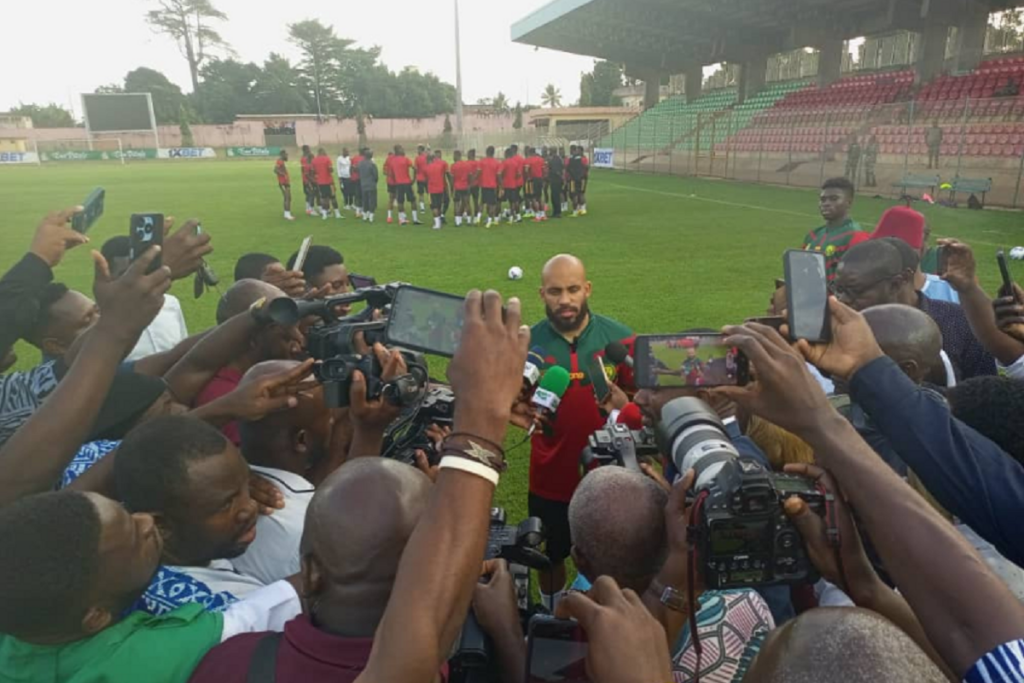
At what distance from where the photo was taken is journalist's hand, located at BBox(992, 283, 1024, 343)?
304 cm

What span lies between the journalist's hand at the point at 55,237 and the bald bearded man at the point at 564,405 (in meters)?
2.09

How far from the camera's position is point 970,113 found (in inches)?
782

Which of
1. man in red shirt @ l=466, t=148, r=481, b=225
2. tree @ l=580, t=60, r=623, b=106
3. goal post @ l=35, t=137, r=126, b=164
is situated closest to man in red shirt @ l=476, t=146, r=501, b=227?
man in red shirt @ l=466, t=148, r=481, b=225

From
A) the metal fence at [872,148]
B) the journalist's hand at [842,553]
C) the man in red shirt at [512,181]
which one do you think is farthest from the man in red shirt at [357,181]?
the journalist's hand at [842,553]

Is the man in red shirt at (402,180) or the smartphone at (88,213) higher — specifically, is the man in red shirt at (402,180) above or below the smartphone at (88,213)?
below

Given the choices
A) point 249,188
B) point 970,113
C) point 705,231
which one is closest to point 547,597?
point 705,231

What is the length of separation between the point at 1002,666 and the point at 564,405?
2337 millimetres

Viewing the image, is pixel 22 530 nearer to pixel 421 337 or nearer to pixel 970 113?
pixel 421 337

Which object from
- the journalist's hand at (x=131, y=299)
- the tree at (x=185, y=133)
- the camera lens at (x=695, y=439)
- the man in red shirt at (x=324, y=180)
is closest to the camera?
the camera lens at (x=695, y=439)

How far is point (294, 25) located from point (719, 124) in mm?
47666

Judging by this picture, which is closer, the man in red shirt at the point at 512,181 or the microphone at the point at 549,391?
the microphone at the point at 549,391

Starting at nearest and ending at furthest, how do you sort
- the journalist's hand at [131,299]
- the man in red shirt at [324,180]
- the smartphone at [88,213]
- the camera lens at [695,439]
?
the camera lens at [695,439] → the journalist's hand at [131,299] → the smartphone at [88,213] → the man in red shirt at [324,180]

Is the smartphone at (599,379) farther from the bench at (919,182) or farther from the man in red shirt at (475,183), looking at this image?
the bench at (919,182)

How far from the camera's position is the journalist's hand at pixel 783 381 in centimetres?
132
